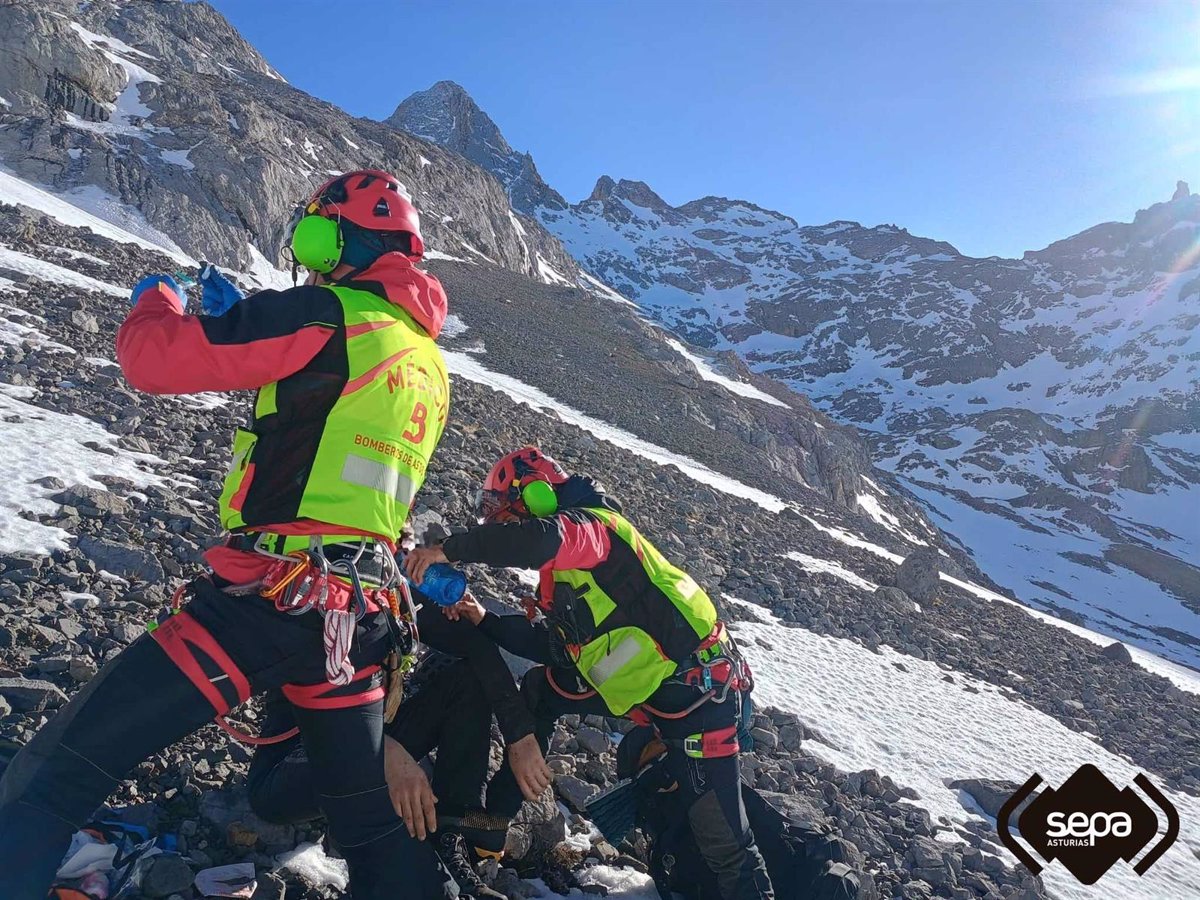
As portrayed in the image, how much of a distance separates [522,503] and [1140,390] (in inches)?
7152

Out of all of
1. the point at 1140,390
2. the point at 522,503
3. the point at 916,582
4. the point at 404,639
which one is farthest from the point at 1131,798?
the point at 1140,390

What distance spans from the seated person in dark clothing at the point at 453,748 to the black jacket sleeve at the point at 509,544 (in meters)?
0.69

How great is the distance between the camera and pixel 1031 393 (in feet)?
500

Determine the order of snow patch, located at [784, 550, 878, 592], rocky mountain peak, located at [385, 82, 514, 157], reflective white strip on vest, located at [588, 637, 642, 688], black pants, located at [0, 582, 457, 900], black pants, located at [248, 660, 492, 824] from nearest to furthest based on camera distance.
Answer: black pants, located at [0, 582, 457, 900] → black pants, located at [248, 660, 492, 824] → reflective white strip on vest, located at [588, 637, 642, 688] → snow patch, located at [784, 550, 878, 592] → rocky mountain peak, located at [385, 82, 514, 157]

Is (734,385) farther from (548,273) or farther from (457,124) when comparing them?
(457,124)

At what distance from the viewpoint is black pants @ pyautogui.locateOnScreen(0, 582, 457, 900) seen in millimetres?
2232

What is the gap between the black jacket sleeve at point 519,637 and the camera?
4461 mm

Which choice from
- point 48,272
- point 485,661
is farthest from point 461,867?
point 48,272

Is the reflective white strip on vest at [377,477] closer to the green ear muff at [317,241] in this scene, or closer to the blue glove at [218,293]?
the green ear muff at [317,241]

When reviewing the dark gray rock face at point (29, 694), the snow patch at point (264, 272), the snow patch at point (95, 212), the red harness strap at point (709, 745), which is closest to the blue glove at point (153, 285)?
the dark gray rock face at point (29, 694)

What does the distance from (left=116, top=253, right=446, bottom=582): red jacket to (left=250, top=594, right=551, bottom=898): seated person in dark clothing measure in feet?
4.72

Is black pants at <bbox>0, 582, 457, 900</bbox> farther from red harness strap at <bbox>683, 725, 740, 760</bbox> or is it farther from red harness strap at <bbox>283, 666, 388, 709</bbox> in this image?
red harness strap at <bbox>683, 725, 740, 760</bbox>

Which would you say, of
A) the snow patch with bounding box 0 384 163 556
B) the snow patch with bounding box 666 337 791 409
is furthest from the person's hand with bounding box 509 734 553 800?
the snow patch with bounding box 666 337 791 409

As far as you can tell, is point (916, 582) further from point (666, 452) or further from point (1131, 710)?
point (666, 452)
